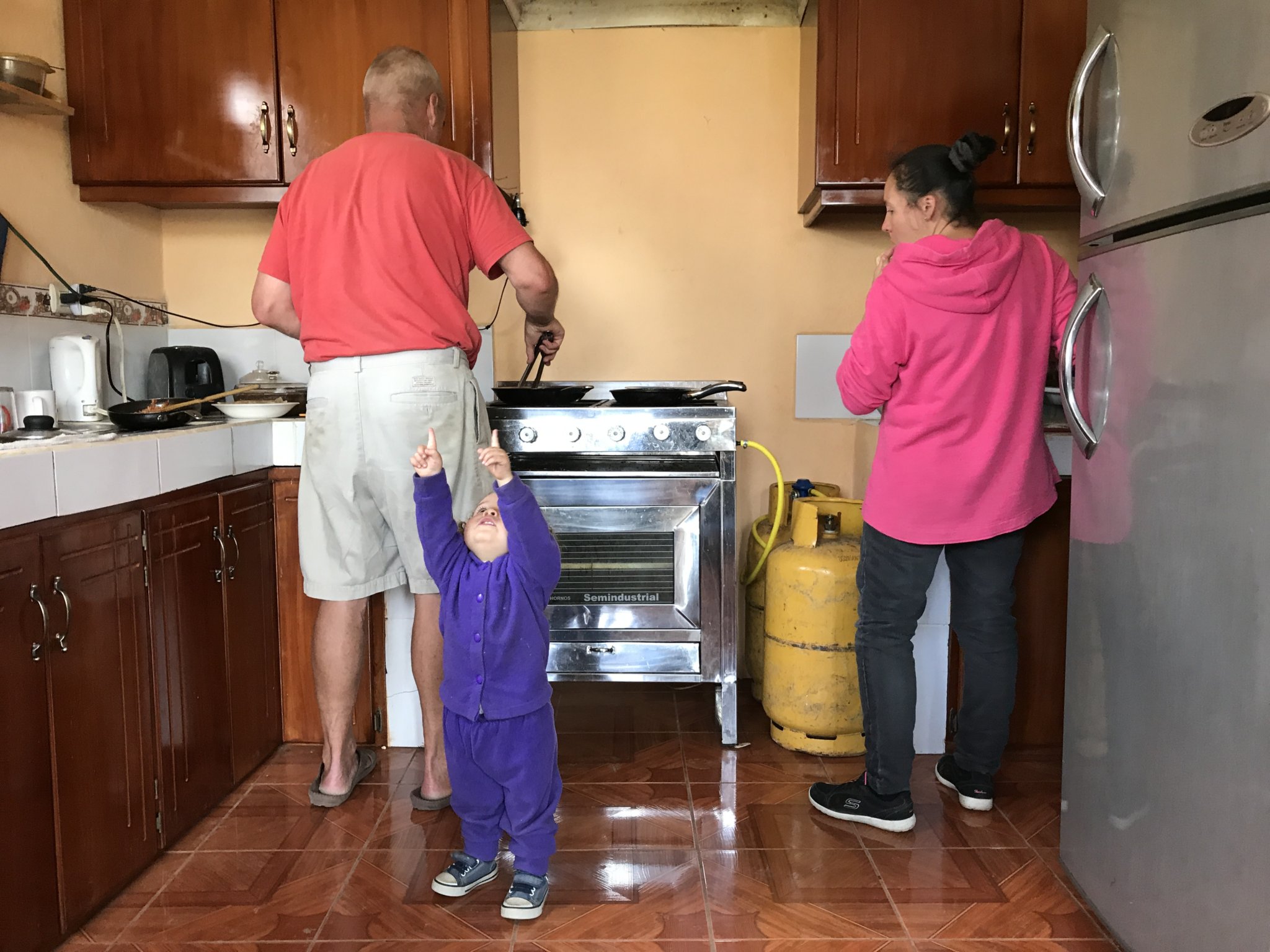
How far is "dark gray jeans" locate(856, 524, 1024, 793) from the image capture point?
6.51 feet

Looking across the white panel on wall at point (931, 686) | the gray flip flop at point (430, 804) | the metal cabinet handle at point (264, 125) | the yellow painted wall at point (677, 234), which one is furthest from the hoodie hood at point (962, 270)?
the metal cabinet handle at point (264, 125)

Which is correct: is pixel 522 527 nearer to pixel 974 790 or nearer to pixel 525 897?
pixel 525 897

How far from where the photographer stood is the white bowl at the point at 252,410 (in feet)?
7.66

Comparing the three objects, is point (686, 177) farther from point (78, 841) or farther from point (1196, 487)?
point (78, 841)

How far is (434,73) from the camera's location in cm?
207

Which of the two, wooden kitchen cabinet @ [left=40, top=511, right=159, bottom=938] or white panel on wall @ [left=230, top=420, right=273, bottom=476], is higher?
white panel on wall @ [left=230, top=420, right=273, bottom=476]

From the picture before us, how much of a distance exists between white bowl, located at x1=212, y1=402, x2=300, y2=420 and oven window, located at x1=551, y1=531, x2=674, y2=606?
0.74 metres

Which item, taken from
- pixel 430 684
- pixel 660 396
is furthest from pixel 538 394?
pixel 430 684

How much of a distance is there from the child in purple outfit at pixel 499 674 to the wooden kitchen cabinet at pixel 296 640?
0.73m

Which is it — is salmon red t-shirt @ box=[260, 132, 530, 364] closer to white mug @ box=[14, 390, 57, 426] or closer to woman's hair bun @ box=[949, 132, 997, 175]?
white mug @ box=[14, 390, 57, 426]

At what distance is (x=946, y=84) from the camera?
2.56 m

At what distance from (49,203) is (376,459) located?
1220mm

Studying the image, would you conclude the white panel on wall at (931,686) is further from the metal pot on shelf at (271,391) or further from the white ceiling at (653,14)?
the white ceiling at (653,14)

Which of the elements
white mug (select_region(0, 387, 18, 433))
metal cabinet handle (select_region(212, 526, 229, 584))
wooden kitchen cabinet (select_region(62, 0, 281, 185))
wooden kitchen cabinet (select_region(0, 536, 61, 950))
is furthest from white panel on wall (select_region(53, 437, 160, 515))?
wooden kitchen cabinet (select_region(62, 0, 281, 185))
